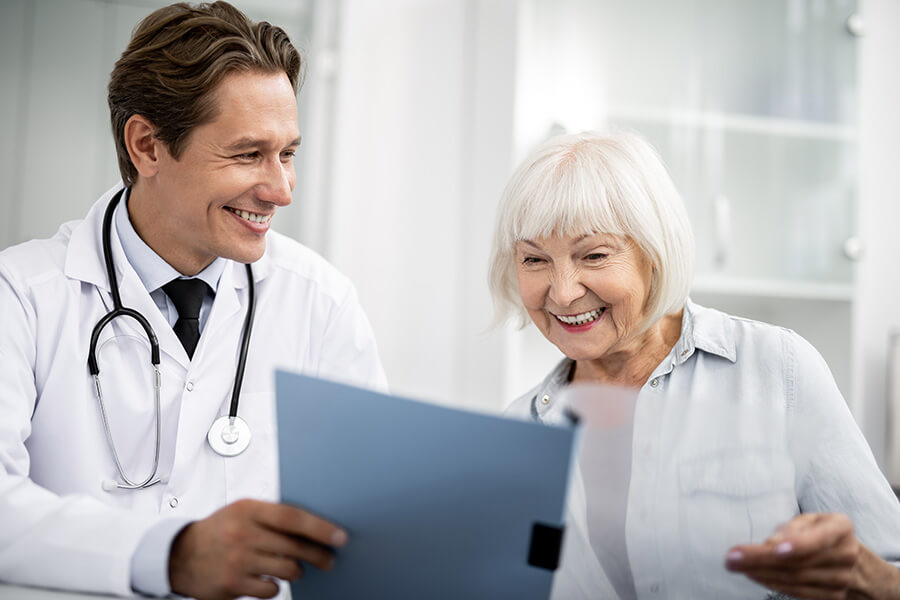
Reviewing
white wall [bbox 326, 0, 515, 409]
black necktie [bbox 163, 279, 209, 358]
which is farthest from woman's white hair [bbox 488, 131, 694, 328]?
white wall [bbox 326, 0, 515, 409]

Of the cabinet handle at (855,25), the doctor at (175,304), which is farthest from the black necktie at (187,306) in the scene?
the cabinet handle at (855,25)

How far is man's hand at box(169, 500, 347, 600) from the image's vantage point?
778mm

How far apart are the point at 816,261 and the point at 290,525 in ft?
7.37

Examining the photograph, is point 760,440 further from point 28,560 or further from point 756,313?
point 756,313

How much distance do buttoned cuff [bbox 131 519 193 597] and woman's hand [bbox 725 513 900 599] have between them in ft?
1.88

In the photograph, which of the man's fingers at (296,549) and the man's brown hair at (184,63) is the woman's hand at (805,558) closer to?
the man's fingers at (296,549)

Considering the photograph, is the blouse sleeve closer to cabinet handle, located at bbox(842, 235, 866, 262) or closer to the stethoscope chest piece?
the stethoscope chest piece

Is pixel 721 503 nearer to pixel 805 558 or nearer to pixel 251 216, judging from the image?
pixel 805 558

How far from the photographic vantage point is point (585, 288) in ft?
4.47

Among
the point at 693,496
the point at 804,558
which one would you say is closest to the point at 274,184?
the point at 693,496

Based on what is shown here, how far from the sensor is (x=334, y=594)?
0.83 meters

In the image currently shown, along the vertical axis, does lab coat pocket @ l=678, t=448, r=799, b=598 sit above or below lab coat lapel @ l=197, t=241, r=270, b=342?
below

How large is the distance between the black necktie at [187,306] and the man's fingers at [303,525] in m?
0.69

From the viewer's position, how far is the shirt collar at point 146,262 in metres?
1.43
